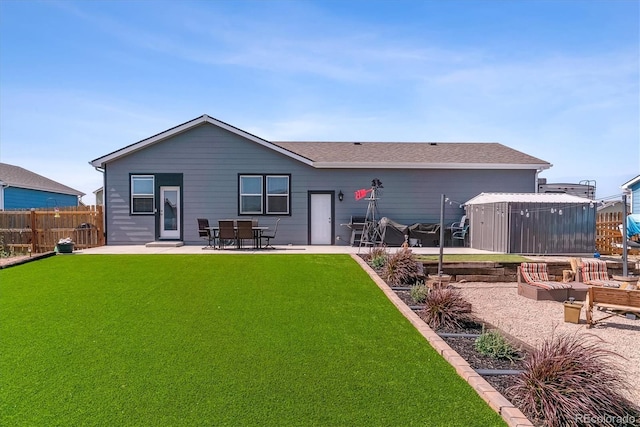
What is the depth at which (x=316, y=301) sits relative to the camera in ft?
22.8

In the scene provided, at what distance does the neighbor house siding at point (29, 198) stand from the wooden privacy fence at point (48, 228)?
637cm

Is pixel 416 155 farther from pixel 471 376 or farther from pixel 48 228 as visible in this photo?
pixel 48 228

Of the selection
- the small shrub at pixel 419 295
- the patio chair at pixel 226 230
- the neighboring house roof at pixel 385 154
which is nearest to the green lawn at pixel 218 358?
the small shrub at pixel 419 295

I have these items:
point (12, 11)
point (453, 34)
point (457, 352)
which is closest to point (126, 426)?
point (457, 352)

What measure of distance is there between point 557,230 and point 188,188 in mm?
12881

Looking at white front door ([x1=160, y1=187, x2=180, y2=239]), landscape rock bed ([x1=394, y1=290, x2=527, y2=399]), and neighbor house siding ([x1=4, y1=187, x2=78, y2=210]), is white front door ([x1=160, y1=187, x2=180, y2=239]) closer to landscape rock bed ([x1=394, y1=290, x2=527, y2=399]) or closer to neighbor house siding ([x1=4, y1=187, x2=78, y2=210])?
neighbor house siding ([x1=4, y1=187, x2=78, y2=210])

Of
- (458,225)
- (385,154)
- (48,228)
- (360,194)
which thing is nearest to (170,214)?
(48,228)

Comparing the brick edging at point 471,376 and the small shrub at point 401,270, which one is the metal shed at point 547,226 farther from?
the brick edging at point 471,376

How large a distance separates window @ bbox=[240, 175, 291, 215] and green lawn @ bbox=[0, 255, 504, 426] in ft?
25.8

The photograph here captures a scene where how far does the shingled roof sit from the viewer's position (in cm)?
1600

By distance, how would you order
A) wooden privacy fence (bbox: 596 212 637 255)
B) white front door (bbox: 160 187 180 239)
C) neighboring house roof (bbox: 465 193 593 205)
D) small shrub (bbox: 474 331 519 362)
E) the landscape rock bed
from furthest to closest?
white front door (bbox: 160 187 180 239)
wooden privacy fence (bbox: 596 212 637 255)
neighboring house roof (bbox: 465 193 593 205)
small shrub (bbox: 474 331 519 362)
the landscape rock bed

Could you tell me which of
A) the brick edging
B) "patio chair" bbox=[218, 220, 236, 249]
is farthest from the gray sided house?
the brick edging

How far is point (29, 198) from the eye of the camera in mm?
23844

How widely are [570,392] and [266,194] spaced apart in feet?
44.0
